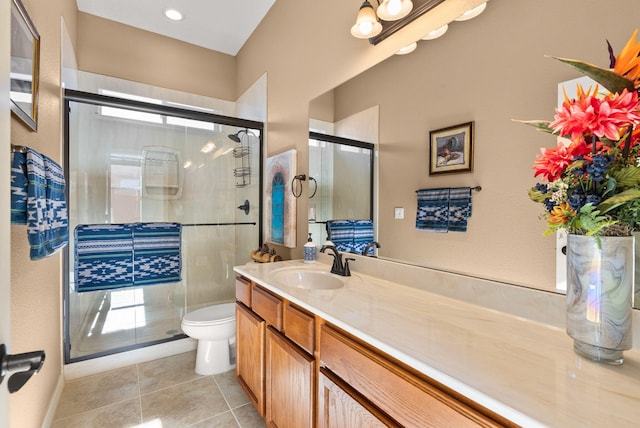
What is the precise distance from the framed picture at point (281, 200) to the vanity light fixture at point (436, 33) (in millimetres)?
1153

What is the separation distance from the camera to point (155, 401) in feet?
6.11

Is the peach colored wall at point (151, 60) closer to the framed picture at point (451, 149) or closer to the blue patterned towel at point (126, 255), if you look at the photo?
the blue patterned towel at point (126, 255)

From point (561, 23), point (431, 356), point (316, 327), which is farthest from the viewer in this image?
point (316, 327)

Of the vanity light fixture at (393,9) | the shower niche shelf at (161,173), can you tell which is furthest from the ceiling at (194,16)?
the vanity light fixture at (393,9)

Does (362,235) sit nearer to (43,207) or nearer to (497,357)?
(497,357)

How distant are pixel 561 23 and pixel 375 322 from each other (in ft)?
3.61

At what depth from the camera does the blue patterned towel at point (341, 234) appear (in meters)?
1.78

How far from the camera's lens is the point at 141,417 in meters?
1.71

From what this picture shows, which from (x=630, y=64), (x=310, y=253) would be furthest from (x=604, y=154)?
(x=310, y=253)

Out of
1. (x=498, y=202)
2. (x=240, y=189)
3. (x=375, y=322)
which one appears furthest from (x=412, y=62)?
(x=240, y=189)

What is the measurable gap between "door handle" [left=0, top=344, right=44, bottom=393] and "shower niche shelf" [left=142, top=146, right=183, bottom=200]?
2298 mm

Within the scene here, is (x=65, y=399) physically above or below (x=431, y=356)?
below

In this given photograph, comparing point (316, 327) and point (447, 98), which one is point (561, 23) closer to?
point (447, 98)

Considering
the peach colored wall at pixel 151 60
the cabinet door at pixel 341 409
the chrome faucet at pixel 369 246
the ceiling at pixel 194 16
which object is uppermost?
the ceiling at pixel 194 16
